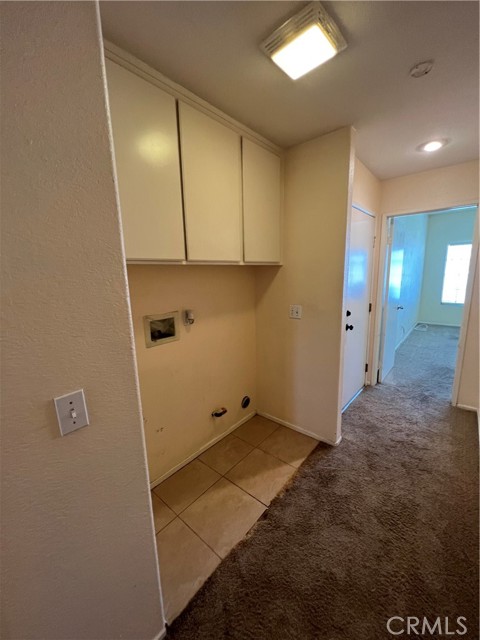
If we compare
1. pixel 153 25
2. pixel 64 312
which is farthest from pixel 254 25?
pixel 64 312

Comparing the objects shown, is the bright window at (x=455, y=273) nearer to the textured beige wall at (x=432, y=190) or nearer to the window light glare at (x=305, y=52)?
the textured beige wall at (x=432, y=190)

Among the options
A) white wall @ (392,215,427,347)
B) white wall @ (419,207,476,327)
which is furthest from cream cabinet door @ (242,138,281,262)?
white wall @ (419,207,476,327)

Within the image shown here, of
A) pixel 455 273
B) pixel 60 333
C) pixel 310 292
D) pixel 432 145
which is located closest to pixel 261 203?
pixel 310 292

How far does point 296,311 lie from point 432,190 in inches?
77.3

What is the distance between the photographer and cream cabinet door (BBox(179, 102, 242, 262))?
54.0 inches

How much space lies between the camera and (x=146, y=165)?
1.18 meters

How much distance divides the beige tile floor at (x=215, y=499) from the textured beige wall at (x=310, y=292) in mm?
335

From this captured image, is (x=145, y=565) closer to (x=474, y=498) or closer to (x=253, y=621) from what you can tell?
(x=253, y=621)

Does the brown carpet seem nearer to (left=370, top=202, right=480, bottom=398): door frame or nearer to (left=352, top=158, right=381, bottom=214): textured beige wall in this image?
(left=370, top=202, right=480, bottom=398): door frame

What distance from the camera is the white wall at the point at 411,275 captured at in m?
4.33

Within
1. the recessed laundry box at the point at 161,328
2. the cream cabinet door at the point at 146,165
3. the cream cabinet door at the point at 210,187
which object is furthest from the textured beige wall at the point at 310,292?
the cream cabinet door at the point at 146,165

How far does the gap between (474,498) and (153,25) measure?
3016mm

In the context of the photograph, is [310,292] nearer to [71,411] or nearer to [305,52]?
[305,52]

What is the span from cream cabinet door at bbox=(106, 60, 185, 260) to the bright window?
22.1 feet
